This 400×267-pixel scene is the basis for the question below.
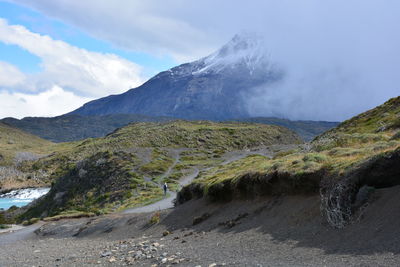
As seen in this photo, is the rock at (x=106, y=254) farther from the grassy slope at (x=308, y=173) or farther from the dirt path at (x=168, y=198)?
the dirt path at (x=168, y=198)

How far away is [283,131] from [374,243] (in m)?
168

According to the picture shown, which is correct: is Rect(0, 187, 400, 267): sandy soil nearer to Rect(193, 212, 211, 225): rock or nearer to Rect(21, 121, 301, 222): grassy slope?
Rect(193, 212, 211, 225): rock

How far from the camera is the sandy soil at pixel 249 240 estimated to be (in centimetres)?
1367

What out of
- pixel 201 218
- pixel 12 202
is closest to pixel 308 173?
pixel 201 218

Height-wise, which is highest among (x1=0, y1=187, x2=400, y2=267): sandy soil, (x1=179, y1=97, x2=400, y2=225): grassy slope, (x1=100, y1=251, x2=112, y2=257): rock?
(x1=179, y1=97, x2=400, y2=225): grassy slope

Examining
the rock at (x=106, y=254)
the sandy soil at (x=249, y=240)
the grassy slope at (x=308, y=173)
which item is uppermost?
the grassy slope at (x=308, y=173)

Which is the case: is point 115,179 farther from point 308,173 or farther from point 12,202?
point 308,173

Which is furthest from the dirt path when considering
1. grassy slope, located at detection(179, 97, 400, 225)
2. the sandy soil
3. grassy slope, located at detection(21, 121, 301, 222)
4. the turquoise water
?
the turquoise water

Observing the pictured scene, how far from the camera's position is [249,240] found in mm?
17922

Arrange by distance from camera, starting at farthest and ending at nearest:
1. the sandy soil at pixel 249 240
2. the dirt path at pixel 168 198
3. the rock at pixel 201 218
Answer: the dirt path at pixel 168 198 → the rock at pixel 201 218 → the sandy soil at pixel 249 240

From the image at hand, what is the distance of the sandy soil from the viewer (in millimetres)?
13672

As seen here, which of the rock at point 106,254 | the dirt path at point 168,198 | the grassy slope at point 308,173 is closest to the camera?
the grassy slope at point 308,173

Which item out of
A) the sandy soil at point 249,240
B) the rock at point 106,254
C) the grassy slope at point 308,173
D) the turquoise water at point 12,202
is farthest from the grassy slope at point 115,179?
the rock at point 106,254

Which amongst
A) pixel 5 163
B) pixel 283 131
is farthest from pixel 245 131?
pixel 5 163
